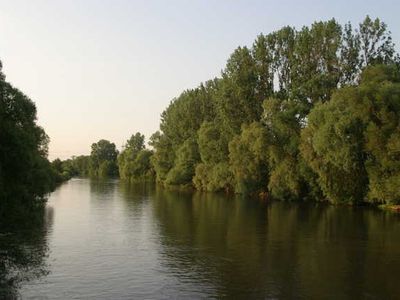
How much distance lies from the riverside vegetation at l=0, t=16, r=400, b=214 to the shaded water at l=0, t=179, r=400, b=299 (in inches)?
371

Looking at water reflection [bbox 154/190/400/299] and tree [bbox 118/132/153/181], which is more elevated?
tree [bbox 118/132/153/181]

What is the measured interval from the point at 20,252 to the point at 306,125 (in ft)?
181

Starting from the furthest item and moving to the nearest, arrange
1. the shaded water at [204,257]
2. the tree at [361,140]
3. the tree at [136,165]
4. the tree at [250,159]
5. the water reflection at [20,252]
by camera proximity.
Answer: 1. the tree at [136,165]
2. the tree at [250,159]
3. the tree at [361,140]
4. the shaded water at [204,257]
5. the water reflection at [20,252]

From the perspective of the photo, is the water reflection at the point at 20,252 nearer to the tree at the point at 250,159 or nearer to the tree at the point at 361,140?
the tree at the point at 361,140

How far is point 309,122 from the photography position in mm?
71562

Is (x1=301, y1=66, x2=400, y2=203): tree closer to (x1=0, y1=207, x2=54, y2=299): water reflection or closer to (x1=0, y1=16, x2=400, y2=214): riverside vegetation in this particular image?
(x1=0, y1=16, x2=400, y2=214): riverside vegetation

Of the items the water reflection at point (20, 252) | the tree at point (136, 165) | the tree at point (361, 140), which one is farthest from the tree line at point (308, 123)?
the tree at point (136, 165)

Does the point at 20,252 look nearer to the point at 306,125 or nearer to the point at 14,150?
the point at 14,150

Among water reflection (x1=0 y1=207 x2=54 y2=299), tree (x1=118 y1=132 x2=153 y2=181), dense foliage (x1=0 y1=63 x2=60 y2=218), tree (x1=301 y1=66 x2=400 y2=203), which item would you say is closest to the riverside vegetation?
tree (x1=301 y1=66 x2=400 y2=203)

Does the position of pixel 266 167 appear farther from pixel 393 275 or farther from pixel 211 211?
pixel 393 275

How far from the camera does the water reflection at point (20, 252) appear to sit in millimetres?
26288

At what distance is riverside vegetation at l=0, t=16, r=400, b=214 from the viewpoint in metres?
64.4

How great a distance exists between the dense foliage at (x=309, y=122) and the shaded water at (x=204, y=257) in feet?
34.4

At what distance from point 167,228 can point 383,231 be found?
2003 centimetres
